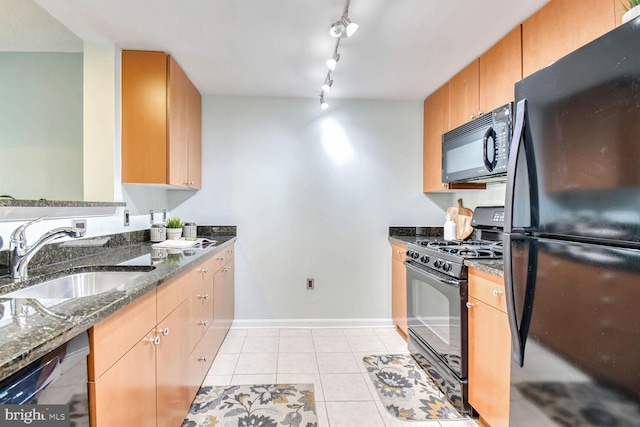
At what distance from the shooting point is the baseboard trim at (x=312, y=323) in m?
3.34

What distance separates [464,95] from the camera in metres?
2.57

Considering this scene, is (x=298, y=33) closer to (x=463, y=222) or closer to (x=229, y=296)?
(x=463, y=222)

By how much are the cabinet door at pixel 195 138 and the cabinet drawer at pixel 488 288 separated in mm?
2336

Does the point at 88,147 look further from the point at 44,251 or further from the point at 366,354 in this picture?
the point at 366,354

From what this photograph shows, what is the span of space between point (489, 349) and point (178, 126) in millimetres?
2561

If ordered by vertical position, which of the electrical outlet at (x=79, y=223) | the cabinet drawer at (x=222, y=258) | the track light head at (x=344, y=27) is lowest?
the cabinet drawer at (x=222, y=258)

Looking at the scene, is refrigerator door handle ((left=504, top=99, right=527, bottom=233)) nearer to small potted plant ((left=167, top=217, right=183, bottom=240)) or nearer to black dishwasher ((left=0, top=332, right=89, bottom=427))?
black dishwasher ((left=0, top=332, right=89, bottom=427))

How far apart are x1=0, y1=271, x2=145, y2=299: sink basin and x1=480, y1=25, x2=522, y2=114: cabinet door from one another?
232 centimetres

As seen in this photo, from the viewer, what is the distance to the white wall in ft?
10.9

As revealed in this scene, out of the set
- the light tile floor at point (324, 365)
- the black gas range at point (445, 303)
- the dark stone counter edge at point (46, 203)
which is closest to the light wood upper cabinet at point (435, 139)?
the black gas range at point (445, 303)

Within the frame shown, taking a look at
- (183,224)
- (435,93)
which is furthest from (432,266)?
(183,224)

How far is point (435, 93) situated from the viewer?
313 centimetres

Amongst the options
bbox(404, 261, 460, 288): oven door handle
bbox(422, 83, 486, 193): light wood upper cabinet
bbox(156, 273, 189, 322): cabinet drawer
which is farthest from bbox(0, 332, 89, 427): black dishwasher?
bbox(422, 83, 486, 193): light wood upper cabinet

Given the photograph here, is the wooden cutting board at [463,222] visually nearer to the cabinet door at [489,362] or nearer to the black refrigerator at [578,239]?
the cabinet door at [489,362]
